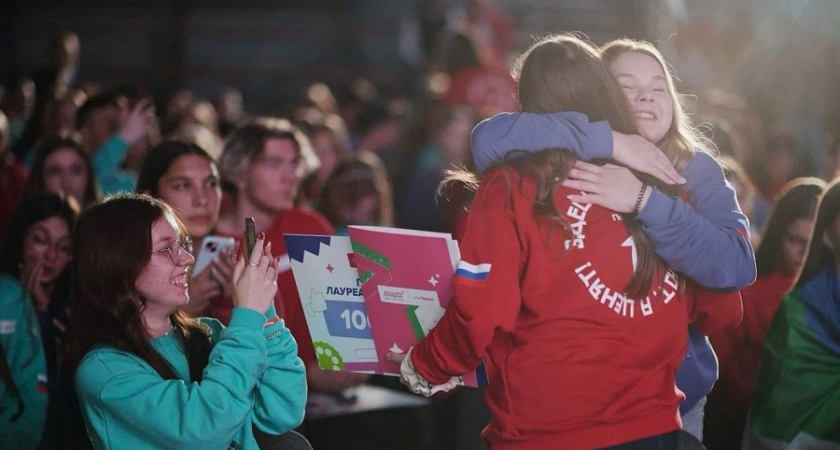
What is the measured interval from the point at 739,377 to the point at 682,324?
1.61 m

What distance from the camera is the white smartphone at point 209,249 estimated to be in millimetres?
3992

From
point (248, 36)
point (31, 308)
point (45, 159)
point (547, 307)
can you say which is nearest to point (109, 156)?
point (45, 159)

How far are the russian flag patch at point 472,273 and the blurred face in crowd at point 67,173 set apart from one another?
2.99 meters

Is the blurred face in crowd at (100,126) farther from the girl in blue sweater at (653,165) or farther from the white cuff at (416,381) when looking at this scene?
the girl in blue sweater at (653,165)

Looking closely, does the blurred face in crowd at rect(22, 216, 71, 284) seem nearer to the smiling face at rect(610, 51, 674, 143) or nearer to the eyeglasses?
the eyeglasses

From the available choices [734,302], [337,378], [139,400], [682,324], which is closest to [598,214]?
[682,324]

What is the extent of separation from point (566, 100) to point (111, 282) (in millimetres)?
1241

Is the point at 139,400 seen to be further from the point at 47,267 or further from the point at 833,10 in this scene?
the point at 833,10

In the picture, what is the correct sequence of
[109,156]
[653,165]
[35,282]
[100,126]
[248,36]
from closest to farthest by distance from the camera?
[653,165]
[35,282]
[109,156]
[100,126]
[248,36]

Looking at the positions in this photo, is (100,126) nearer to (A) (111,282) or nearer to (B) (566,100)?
(A) (111,282)

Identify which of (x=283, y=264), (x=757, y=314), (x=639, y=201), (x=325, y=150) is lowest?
(x=757, y=314)

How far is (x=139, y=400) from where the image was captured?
9.05 feet

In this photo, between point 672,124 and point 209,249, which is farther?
point 209,249

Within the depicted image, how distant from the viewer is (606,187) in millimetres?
2820
